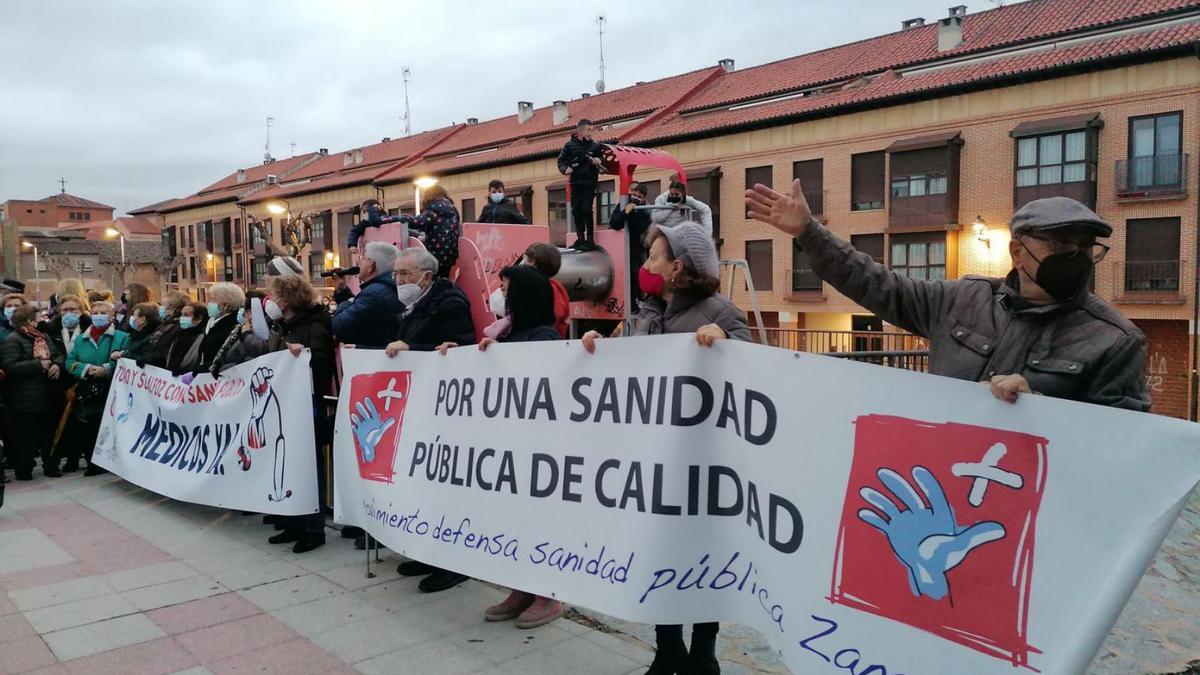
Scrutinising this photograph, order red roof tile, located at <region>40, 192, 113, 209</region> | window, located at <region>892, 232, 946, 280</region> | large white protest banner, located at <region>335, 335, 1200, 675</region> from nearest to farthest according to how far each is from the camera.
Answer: large white protest banner, located at <region>335, 335, 1200, 675</region> < window, located at <region>892, 232, 946, 280</region> < red roof tile, located at <region>40, 192, 113, 209</region>

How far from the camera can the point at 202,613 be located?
450 cm

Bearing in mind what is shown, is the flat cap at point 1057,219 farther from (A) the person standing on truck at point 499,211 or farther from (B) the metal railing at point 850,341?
(B) the metal railing at point 850,341

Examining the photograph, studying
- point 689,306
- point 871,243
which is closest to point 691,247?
point 689,306

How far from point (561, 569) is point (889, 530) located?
59.8 inches

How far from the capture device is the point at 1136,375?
250 cm

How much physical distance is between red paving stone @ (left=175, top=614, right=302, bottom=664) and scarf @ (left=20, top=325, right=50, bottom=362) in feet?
19.5

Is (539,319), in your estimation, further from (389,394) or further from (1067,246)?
(1067,246)

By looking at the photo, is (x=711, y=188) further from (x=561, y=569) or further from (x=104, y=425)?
(x=561, y=569)

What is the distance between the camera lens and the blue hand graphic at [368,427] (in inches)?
189

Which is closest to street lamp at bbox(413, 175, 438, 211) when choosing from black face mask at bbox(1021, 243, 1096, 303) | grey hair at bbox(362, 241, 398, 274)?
grey hair at bbox(362, 241, 398, 274)

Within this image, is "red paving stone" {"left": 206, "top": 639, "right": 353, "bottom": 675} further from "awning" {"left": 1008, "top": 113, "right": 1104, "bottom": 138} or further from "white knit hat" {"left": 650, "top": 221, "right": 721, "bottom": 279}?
"awning" {"left": 1008, "top": 113, "right": 1104, "bottom": 138}

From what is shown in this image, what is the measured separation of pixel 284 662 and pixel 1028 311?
353 cm

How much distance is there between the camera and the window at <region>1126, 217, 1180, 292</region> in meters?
24.4

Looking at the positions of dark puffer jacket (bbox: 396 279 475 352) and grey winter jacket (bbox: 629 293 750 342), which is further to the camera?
dark puffer jacket (bbox: 396 279 475 352)
